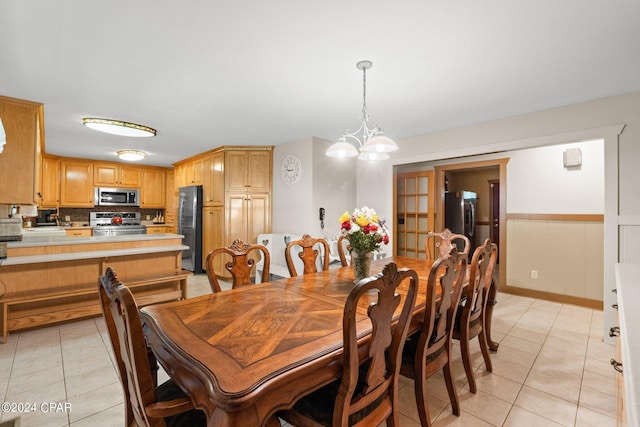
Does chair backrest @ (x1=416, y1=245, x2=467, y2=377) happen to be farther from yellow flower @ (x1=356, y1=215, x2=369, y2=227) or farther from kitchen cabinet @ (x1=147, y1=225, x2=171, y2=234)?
kitchen cabinet @ (x1=147, y1=225, x2=171, y2=234)

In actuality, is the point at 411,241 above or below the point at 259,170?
below

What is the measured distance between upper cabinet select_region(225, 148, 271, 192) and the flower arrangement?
10.1 feet

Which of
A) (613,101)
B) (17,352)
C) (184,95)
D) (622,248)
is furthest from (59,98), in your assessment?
(622,248)

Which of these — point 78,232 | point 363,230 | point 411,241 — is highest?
point 363,230

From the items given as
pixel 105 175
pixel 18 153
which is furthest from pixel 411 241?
pixel 105 175

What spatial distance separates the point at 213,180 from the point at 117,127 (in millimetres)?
1701

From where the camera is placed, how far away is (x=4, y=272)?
279 centimetres

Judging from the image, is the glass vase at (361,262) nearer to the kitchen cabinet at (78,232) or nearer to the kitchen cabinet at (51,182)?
the kitchen cabinet at (78,232)

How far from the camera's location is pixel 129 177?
6414 mm

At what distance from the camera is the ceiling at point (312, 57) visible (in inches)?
63.1

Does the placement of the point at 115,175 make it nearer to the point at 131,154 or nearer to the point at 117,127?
the point at 131,154

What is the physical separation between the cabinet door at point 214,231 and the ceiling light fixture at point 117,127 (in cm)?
160

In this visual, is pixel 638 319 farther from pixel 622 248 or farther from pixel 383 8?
pixel 622 248

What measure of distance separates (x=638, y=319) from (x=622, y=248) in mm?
2315
